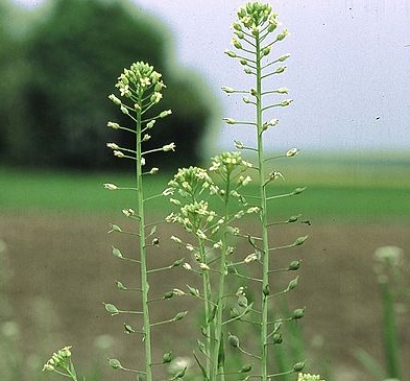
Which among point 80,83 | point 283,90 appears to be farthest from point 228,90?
point 80,83

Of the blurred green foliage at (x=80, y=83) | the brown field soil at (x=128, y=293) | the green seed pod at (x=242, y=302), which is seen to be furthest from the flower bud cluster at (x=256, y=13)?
the blurred green foliage at (x=80, y=83)

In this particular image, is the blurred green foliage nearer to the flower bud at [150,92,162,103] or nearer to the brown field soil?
the brown field soil

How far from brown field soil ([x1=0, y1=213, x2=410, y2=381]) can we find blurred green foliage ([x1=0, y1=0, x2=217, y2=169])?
140 ft

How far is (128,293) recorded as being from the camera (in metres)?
16.3

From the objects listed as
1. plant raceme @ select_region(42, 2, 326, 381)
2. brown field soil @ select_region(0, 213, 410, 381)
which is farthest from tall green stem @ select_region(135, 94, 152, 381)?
brown field soil @ select_region(0, 213, 410, 381)

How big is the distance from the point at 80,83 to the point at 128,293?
1978 inches

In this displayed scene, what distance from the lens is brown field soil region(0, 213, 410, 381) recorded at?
1234 cm

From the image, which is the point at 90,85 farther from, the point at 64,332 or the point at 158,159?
the point at 64,332

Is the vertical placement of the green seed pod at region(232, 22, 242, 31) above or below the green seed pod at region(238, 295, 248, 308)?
above

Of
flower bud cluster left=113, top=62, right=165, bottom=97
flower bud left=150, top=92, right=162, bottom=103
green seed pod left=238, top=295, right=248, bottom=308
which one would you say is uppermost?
flower bud cluster left=113, top=62, right=165, bottom=97

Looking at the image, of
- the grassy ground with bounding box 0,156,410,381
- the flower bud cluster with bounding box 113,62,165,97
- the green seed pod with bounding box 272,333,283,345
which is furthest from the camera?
the grassy ground with bounding box 0,156,410,381

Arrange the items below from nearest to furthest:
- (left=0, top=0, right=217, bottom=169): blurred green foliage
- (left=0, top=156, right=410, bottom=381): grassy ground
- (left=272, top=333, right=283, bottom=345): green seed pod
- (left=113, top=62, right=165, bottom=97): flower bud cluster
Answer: (left=272, top=333, right=283, bottom=345): green seed pod
(left=113, top=62, right=165, bottom=97): flower bud cluster
(left=0, top=156, right=410, bottom=381): grassy ground
(left=0, top=0, right=217, bottom=169): blurred green foliage

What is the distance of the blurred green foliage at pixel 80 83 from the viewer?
6606 centimetres

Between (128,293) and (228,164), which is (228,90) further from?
(128,293)
